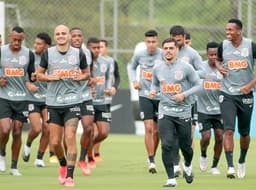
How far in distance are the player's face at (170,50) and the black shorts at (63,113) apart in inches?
65.6

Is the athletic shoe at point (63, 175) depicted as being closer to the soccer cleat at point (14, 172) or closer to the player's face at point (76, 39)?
the soccer cleat at point (14, 172)

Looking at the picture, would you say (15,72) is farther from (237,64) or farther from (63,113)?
(237,64)

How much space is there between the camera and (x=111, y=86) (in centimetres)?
2294

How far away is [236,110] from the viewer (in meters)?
18.5

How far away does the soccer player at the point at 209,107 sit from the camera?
2031cm

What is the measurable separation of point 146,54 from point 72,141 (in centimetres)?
479

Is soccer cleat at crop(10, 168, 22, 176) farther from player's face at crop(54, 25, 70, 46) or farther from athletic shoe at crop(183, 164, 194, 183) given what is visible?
athletic shoe at crop(183, 164, 194, 183)

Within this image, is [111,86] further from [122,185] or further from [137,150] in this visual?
[122,185]

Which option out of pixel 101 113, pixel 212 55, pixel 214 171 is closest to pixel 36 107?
pixel 101 113

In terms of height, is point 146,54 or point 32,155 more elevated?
point 146,54

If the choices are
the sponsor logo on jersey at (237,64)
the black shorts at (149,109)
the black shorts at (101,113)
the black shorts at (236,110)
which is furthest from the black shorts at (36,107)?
the sponsor logo on jersey at (237,64)

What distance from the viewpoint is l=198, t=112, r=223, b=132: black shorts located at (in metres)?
20.5

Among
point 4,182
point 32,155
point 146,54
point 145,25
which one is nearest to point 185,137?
point 4,182

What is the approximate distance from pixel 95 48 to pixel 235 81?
14.8 ft
